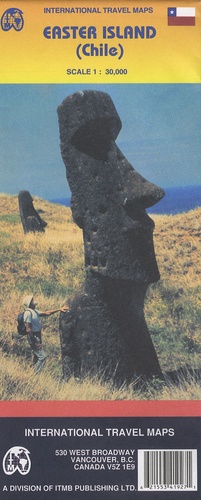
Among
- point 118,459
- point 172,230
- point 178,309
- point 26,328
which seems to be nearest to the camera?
point 118,459

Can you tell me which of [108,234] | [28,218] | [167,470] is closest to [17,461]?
[167,470]

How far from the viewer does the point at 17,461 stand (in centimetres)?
594

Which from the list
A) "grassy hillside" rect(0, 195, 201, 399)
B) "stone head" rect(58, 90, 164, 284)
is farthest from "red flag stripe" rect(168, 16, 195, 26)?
"grassy hillside" rect(0, 195, 201, 399)

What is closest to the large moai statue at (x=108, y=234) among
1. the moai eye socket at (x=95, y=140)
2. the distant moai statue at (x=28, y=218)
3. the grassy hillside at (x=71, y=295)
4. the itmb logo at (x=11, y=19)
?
the moai eye socket at (x=95, y=140)

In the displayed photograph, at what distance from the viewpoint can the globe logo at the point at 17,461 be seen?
591 centimetres

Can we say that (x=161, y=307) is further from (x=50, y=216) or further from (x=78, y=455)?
(x=50, y=216)

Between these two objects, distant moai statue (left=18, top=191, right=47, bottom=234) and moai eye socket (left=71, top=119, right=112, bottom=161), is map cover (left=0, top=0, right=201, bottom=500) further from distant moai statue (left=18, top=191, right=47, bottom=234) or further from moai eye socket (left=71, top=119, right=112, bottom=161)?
distant moai statue (left=18, top=191, right=47, bottom=234)

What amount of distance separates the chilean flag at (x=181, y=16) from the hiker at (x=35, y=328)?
8.50 ft

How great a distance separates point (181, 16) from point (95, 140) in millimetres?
1208

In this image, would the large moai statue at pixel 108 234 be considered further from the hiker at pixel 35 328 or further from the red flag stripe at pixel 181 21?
the red flag stripe at pixel 181 21

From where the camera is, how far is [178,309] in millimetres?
8688

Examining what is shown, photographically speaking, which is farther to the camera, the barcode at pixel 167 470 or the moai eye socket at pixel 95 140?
the moai eye socket at pixel 95 140

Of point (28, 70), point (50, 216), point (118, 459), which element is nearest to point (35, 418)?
point (118, 459)

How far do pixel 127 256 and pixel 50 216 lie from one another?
848 cm
